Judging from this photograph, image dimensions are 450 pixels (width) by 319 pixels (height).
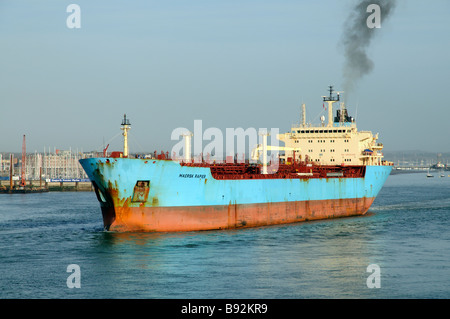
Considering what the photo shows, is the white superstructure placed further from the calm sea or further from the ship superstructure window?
the ship superstructure window

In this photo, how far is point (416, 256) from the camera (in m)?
25.4

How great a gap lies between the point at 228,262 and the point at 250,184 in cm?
1111

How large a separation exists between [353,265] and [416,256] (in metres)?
3.52

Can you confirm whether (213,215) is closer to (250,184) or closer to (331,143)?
(250,184)

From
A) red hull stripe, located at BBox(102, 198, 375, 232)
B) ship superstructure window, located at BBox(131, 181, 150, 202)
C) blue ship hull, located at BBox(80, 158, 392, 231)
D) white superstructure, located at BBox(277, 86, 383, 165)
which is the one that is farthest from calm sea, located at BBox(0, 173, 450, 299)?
white superstructure, located at BBox(277, 86, 383, 165)

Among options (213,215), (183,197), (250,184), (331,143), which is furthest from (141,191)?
(331,143)

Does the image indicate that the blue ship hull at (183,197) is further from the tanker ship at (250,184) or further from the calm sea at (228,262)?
the calm sea at (228,262)

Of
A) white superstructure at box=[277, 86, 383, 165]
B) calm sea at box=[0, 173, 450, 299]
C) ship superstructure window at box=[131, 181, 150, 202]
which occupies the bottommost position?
calm sea at box=[0, 173, 450, 299]

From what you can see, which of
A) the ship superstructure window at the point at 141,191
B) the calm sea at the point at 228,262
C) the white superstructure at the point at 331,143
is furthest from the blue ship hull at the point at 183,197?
the white superstructure at the point at 331,143

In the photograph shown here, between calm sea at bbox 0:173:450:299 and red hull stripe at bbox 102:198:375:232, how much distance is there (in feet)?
2.31

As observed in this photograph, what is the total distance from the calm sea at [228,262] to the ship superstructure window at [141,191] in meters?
1.84

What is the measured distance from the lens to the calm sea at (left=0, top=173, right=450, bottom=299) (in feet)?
64.4

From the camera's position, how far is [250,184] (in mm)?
34562

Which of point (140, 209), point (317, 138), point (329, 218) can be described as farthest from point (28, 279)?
point (317, 138)
